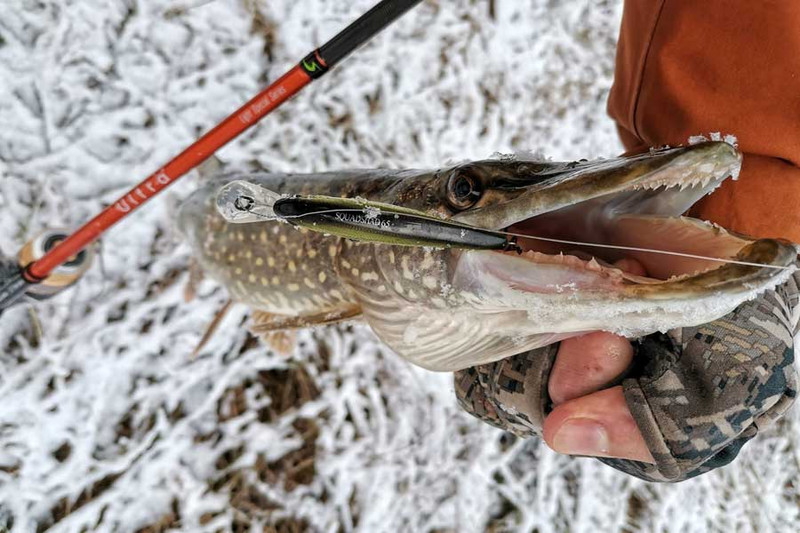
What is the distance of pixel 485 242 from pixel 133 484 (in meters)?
1.31

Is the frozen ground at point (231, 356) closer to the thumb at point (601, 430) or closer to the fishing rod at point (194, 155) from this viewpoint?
the fishing rod at point (194, 155)

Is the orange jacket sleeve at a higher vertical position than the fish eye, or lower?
lower

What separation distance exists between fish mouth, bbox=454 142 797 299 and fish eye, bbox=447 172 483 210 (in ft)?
0.06

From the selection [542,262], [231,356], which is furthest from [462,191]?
[231,356]

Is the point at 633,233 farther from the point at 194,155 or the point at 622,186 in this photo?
the point at 194,155

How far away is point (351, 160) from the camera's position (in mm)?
1659

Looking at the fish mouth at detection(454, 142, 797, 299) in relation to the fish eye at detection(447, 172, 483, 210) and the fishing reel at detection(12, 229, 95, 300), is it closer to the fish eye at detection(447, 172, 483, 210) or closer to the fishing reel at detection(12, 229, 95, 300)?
the fish eye at detection(447, 172, 483, 210)

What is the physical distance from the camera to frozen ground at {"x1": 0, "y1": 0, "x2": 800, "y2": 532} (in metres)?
1.30

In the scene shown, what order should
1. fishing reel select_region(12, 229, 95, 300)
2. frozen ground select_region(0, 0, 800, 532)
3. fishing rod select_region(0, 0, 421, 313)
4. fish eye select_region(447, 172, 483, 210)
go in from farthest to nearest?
frozen ground select_region(0, 0, 800, 532) < fishing reel select_region(12, 229, 95, 300) < fishing rod select_region(0, 0, 421, 313) < fish eye select_region(447, 172, 483, 210)

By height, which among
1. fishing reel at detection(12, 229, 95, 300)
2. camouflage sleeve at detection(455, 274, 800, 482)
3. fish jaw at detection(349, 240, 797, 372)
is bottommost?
camouflage sleeve at detection(455, 274, 800, 482)

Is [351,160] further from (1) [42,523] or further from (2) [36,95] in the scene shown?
(1) [42,523]

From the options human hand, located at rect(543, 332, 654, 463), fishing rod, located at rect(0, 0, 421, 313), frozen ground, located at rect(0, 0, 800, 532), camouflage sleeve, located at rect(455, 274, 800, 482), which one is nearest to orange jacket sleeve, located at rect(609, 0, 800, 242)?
camouflage sleeve, located at rect(455, 274, 800, 482)

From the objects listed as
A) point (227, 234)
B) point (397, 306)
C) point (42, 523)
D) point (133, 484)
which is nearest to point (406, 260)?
point (397, 306)

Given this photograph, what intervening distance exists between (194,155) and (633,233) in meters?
0.71
